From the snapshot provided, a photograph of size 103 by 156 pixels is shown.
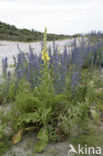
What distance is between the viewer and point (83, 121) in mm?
2562

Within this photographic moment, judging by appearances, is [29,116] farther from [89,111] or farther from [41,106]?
[89,111]

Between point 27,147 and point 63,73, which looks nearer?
point 27,147

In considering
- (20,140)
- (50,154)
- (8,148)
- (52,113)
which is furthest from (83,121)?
(8,148)

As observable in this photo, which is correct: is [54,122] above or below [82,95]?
below

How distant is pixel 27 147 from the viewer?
2197mm

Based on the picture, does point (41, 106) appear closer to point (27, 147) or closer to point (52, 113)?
point (52, 113)

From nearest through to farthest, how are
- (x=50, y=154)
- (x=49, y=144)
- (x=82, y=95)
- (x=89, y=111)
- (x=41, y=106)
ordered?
(x=50, y=154)
(x=49, y=144)
(x=41, y=106)
(x=89, y=111)
(x=82, y=95)

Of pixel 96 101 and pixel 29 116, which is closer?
pixel 29 116

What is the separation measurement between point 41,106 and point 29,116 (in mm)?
208

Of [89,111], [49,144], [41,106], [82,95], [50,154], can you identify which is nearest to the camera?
[50,154]

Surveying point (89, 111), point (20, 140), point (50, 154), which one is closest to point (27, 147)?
point (20, 140)

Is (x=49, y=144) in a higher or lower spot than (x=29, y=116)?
lower

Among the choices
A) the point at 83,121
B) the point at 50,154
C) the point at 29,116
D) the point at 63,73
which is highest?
the point at 63,73

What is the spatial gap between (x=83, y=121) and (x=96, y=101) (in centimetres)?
77
